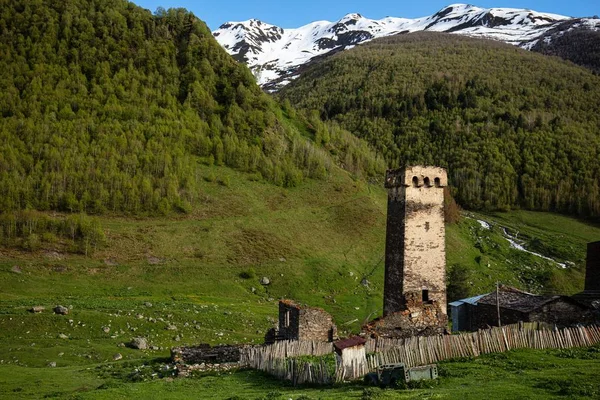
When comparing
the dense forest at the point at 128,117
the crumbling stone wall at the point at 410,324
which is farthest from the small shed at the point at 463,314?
the dense forest at the point at 128,117

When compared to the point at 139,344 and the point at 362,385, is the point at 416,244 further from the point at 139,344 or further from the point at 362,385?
the point at 139,344

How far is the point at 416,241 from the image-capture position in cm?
3500

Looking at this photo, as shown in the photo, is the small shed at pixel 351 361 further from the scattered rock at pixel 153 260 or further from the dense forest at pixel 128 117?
the dense forest at pixel 128 117

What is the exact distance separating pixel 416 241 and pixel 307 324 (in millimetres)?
8432

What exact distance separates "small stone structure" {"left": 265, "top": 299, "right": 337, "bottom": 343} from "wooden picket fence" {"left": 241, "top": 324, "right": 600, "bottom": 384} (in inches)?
157

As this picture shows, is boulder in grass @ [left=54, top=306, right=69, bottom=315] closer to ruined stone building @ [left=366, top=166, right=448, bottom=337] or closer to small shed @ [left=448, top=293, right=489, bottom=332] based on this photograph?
ruined stone building @ [left=366, top=166, right=448, bottom=337]

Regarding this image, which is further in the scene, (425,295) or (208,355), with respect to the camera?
(425,295)

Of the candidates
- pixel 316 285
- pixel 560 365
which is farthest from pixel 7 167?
pixel 560 365

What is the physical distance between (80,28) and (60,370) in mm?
113698

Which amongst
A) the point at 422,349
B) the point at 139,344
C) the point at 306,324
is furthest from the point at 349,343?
the point at 139,344

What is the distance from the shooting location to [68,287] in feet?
212

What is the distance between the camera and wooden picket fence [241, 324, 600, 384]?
22672 mm

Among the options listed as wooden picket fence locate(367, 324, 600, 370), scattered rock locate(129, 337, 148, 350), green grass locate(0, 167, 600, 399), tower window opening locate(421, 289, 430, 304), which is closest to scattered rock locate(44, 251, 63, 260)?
green grass locate(0, 167, 600, 399)

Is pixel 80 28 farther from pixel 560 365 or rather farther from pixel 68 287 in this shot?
pixel 560 365
